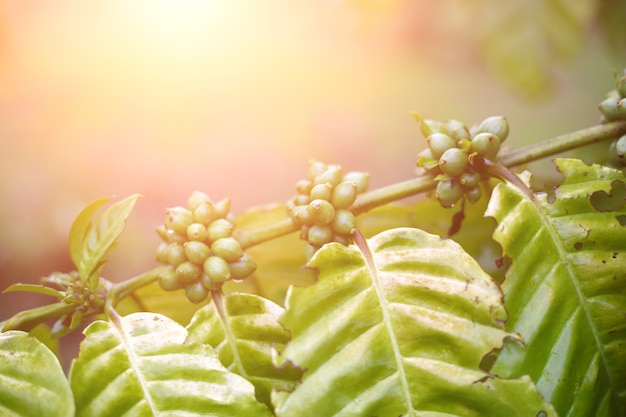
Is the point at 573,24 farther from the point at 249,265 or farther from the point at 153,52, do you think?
the point at 153,52

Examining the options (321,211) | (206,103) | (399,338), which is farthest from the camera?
(206,103)

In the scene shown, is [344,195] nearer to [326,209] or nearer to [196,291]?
[326,209]

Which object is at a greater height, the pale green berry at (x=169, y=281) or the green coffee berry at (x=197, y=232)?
the green coffee berry at (x=197, y=232)

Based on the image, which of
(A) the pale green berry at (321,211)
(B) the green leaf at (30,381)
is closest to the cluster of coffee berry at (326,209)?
(A) the pale green berry at (321,211)

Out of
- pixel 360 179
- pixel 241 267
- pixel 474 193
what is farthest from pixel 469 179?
pixel 241 267

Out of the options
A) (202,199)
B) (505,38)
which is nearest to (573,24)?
(505,38)

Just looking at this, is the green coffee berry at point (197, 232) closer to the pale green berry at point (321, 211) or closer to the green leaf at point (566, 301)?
the pale green berry at point (321, 211)
